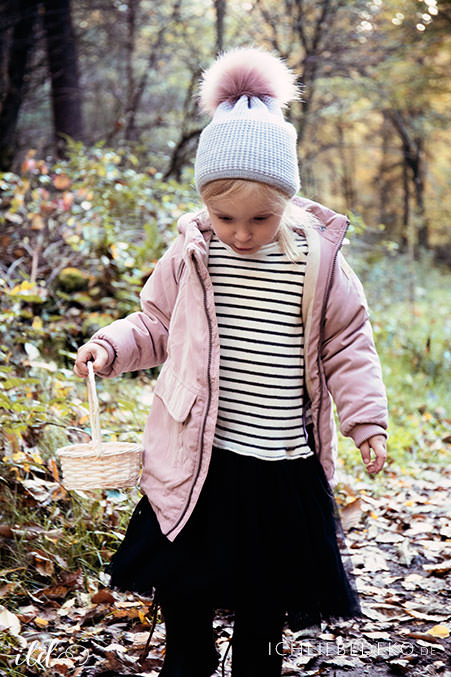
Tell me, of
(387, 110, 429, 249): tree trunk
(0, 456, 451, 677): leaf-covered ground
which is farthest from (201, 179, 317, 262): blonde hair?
(387, 110, 429, 249): tree trunk

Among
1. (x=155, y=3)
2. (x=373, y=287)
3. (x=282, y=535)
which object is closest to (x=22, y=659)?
(x=282, y=535)

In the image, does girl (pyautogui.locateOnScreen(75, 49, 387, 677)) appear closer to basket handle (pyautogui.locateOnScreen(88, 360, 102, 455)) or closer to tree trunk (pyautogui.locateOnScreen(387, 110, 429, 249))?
basket handle (pyautogui.locateOnScreen(88, 360, 102, 455))

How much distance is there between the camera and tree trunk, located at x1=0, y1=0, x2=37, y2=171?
→ 7.69 meters

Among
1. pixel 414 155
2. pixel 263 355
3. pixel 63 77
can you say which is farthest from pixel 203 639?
pixel 414 155

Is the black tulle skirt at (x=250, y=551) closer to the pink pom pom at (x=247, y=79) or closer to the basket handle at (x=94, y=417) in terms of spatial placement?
the basket handle at (x=94, y=417)

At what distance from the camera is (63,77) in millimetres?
8766

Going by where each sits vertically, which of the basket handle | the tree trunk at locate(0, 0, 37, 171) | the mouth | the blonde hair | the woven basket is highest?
the tree trunk at locate(0, 0, 37, 171)

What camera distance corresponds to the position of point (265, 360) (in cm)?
213

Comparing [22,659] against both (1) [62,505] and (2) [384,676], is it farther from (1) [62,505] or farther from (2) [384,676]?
(2) [384,676]

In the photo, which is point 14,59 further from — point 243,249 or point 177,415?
point 177,415

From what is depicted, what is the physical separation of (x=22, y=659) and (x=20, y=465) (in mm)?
809

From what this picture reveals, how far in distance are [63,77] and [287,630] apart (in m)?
7.85

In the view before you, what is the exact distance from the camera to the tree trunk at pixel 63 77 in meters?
8.41

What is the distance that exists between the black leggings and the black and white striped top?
0.49 meters
